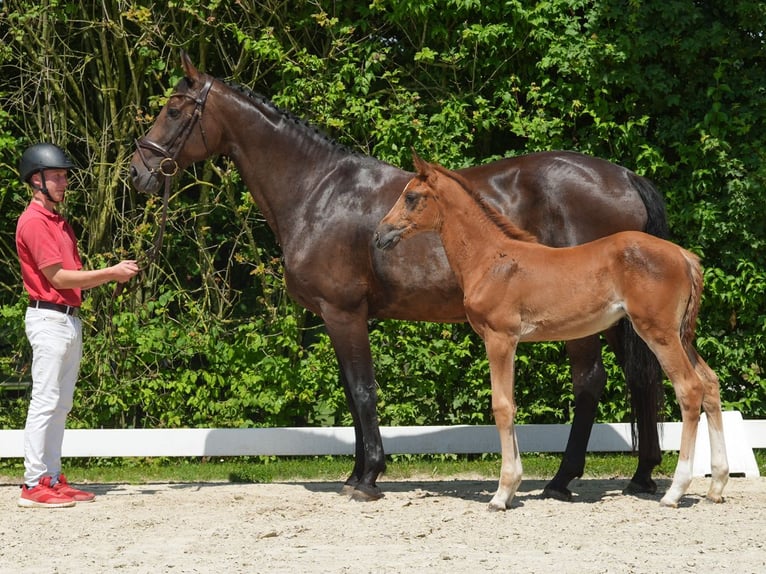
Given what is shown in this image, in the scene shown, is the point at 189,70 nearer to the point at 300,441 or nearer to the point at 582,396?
the point at 300,441

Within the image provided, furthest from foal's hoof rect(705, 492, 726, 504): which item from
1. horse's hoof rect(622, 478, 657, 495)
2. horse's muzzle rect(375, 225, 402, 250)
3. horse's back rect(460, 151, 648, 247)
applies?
horse's muzzle rect(375, 225, 402, 250)

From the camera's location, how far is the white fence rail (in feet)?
25.4

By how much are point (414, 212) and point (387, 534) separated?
1.88m

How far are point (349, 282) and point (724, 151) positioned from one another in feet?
12.5

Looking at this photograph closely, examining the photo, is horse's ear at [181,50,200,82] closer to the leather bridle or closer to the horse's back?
the leather bridle

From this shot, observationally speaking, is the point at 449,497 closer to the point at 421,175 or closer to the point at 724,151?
the point at 421,175

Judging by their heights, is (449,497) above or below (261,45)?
below

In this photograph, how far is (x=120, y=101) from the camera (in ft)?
32.1

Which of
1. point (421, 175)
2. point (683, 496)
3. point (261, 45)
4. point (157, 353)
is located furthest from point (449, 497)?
point (261, 45)

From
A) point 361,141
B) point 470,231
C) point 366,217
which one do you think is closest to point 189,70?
point 366,217

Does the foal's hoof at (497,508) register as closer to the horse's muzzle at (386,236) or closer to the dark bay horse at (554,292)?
the dark bay horse at (554,292)

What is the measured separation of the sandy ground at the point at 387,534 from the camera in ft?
14.8

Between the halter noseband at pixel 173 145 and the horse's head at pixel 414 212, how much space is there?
5.35 feet

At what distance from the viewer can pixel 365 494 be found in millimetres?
6324
